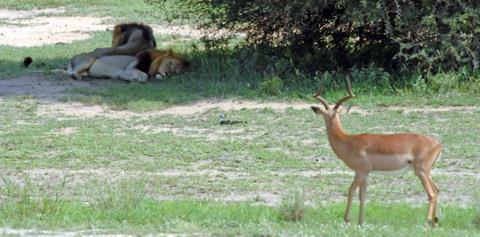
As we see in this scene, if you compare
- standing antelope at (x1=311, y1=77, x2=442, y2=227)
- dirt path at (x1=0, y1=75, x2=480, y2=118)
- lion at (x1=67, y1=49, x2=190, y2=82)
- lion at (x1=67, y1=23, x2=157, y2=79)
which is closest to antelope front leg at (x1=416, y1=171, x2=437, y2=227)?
standing antelope at (x1=311, y1=77, x2=442, y2=227)

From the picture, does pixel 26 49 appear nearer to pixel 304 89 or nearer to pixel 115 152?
pixel 304 89

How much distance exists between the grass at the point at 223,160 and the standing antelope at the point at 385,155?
0.28 metres

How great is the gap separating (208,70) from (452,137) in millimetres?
5077

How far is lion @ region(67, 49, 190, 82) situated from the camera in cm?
1608

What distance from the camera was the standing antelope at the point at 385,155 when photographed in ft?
25.3

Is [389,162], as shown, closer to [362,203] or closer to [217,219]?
Result: [362,203]

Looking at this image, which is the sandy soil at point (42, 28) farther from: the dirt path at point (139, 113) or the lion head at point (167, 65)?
the dirt path at point (139, 113)

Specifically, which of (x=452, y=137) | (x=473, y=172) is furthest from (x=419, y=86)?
(x=473, y=172)

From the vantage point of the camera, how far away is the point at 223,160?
11016 mm

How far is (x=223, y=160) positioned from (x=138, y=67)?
552 cm

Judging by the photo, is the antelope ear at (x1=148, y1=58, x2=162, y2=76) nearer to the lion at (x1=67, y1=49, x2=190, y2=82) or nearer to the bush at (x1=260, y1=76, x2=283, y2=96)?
the lion at (x1=67, y1=49, x2=190, y2=82)

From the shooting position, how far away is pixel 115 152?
11.3 m

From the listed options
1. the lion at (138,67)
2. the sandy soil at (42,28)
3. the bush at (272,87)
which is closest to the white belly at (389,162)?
the bush at (272,87)

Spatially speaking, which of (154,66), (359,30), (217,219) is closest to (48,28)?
(154,66)
